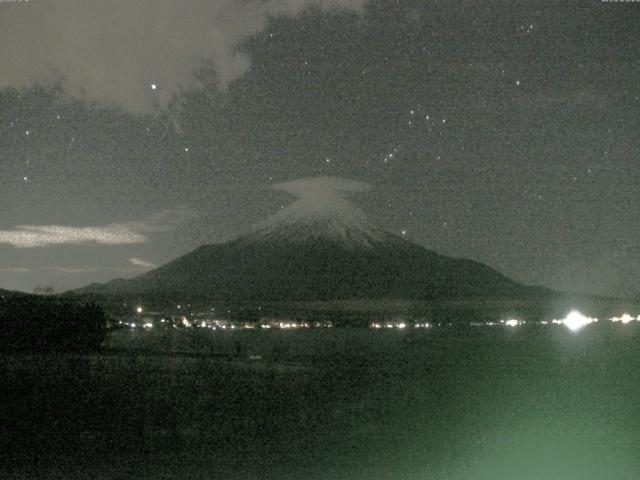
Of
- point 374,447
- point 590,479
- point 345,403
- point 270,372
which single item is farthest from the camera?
point 270,372

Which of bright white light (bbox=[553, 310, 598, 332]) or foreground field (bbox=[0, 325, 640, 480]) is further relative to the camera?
bright white light (bbox=[553, 310, 598, 332])

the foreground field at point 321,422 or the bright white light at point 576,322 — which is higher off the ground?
the bright white light at point 576,322

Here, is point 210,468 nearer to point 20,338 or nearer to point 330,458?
point 330,458

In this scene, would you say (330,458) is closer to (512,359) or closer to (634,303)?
(512,359)

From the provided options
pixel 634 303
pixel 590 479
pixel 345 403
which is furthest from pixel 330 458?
pixel 634 303

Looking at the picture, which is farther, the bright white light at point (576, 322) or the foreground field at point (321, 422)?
the bright white light at point (576, 322)

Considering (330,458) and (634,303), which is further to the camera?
(634,303)

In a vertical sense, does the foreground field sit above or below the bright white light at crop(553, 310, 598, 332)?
below

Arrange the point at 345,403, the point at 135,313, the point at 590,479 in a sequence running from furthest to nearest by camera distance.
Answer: the point at 135,313
the point at 345,403
the point at 590,479

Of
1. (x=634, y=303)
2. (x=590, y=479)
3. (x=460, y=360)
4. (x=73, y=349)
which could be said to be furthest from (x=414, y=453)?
(x=634, y=303)
